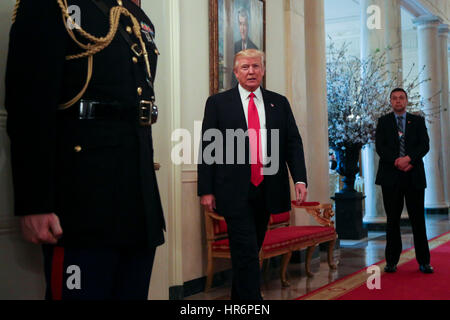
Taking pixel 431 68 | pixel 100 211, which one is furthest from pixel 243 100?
pixel 431 68

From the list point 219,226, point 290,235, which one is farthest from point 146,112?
point 290,235

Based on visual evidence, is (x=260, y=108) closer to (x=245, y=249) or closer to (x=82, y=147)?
(x=245, y=249)

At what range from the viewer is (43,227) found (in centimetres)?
150

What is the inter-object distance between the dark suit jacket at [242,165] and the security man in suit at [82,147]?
4.05ft

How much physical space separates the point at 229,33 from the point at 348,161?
131 inches

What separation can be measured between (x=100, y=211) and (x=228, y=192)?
1.45 metres

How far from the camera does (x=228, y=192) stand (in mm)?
3047

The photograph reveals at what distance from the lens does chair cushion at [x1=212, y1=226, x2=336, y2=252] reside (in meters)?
4.56

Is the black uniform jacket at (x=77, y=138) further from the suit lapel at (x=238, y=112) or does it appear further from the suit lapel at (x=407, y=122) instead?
the suit lapel at (x=407, y=122)

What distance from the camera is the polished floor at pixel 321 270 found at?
4500 mm

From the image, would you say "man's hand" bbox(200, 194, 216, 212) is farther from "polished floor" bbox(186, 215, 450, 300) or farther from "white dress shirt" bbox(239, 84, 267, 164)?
"polished floor" bbox(186, 215, 450, 300)

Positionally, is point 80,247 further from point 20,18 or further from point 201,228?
point 201,228

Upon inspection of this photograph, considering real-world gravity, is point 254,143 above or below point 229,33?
below
